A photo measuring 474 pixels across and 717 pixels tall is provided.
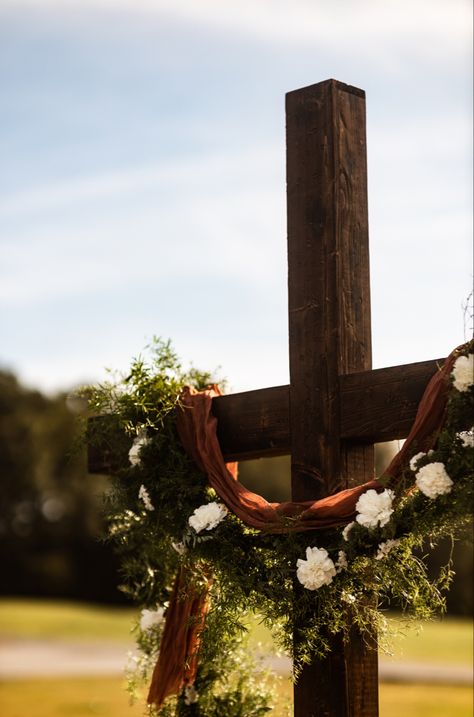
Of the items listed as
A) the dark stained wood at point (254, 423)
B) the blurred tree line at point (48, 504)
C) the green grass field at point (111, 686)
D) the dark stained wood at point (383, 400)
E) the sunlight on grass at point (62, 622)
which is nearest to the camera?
the dark stained wood at point (383, 400)

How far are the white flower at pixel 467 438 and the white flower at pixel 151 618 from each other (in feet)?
7.10

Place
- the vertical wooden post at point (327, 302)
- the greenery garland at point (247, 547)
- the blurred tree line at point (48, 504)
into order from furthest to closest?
1. the blurred tree line at point (48, 504)
2. the vertical wooden post at point (327, 302)
3. the greenery garland at point (247, 547)

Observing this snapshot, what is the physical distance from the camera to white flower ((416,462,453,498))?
139 inches

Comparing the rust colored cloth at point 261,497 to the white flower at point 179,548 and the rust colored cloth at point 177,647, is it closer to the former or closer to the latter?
the white flower at point 179,548

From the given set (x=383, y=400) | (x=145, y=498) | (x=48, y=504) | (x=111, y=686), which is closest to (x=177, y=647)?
(x=145, y=498)

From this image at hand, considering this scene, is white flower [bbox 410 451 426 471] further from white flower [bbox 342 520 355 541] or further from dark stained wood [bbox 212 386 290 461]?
dark stained wood [bbox 212 386 290 461]

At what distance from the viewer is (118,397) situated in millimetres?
5000

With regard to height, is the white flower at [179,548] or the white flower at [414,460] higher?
the white flower at [414,460]

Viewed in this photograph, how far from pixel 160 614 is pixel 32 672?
11488 mm

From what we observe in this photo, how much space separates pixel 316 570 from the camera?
3.82 metres

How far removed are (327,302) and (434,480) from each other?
1.06 metres

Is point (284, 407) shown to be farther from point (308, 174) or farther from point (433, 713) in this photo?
point (433, 713)

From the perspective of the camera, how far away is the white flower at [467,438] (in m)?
3.55

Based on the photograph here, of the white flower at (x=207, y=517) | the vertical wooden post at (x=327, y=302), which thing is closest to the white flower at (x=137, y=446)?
the white flower at (x=207, y=517)
